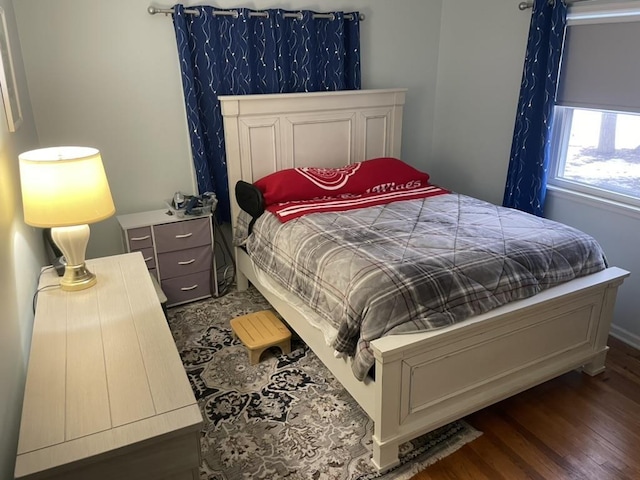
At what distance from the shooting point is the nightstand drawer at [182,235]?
3072 mm

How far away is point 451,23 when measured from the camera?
3832 millimetres

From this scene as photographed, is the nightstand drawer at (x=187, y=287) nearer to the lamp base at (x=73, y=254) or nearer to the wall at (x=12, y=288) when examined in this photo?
the wall at (x=12, y=288)

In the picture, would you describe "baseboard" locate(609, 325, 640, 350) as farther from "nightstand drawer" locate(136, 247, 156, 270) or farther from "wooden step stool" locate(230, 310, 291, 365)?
"nightstand drawer" locate(136, 247, 156, 270)

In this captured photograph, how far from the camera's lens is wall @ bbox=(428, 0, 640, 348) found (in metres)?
2.89

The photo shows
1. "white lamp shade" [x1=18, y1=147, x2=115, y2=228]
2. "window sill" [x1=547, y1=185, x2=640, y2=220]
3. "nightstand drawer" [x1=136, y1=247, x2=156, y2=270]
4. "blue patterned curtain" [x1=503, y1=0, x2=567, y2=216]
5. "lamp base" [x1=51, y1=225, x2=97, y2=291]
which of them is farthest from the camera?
"nightstand drawer" [x1=136, y1=247, x2=156, y2=270]

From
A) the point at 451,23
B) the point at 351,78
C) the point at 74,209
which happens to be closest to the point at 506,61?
the point at 451,23

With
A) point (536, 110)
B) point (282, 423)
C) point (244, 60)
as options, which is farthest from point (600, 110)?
point (282, 423)

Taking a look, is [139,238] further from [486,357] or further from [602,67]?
[602,67]

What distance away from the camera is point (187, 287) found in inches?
129

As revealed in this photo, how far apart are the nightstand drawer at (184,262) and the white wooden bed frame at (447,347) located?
0.27 metres

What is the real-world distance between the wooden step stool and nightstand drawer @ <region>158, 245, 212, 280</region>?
598mm

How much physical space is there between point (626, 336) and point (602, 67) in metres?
1.56

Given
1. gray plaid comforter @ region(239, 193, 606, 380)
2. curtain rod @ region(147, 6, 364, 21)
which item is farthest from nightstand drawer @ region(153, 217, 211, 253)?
curtain rod @ region(147, 6, 364, 21)

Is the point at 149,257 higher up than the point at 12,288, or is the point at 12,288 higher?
the point at 12,288
